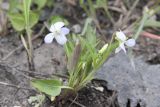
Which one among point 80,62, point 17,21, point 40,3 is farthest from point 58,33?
point 40,3

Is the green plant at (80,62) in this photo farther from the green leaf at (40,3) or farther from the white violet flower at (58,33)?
the green leaf at (40,3)

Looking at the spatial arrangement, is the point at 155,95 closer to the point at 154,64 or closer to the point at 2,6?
the point at 154,64

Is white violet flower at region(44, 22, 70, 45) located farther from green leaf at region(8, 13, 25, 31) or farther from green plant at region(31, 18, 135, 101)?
green leaf at region(8, 13, 25, 31)

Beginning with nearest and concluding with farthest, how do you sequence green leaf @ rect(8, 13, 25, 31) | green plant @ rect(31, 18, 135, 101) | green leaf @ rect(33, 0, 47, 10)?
green plant @ rect(31, 18, 135, 101) < green leaf @ rect(8, 13, 25, 31) < green leaf @ rect(33, 0, 47, 10)

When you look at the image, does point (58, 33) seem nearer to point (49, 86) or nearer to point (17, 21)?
point (49, 86)

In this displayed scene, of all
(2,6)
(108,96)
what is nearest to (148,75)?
(108,96)

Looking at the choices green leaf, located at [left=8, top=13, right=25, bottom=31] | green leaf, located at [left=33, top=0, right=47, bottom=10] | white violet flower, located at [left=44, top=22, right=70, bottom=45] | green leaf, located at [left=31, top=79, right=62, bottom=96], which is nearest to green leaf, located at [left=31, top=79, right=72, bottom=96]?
green leaf, located at [left=31, top=79, right=62, bottom=96]
